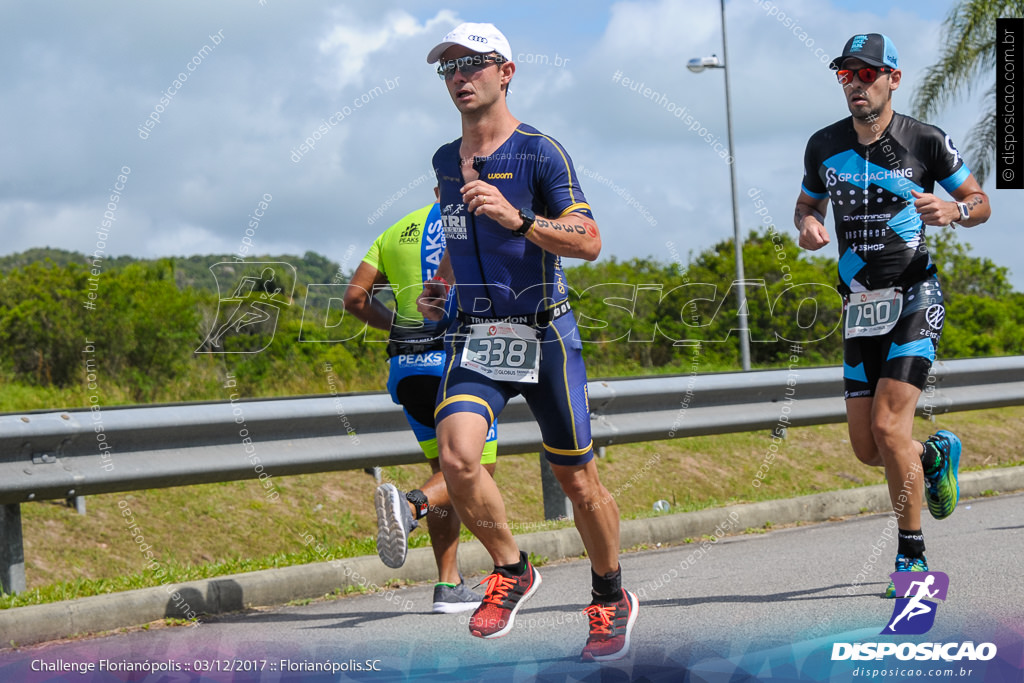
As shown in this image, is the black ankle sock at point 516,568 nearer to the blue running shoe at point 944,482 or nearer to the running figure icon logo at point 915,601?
the running figure icon logo at point 915,601

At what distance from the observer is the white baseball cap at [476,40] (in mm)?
4609

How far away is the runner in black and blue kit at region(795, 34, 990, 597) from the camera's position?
5574 millimetres

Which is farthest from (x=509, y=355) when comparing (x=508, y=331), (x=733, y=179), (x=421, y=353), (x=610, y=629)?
(x=733, y=179)

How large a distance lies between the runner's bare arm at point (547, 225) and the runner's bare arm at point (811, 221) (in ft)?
5.48

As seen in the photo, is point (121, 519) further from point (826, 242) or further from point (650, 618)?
point (826, 242)

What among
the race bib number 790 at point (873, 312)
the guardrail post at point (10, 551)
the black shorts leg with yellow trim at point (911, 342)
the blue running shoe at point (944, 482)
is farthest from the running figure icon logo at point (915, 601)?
the guardrail post at point (10, 551)

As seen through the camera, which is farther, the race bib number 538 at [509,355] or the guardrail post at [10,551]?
the guardrail post at [10,551]

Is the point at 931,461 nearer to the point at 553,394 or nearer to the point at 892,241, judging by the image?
the point at 892,241

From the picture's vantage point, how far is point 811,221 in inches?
228

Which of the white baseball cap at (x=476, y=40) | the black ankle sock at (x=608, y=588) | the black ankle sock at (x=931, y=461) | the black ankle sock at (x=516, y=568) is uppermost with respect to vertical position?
the white baseball cap at (x=476, y=40)

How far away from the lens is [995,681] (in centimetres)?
386

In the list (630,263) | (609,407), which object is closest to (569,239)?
(609,407)

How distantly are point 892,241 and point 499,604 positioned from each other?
2.70 metres

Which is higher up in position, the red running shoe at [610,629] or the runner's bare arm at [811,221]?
the runner's bare arm at [811,221]
